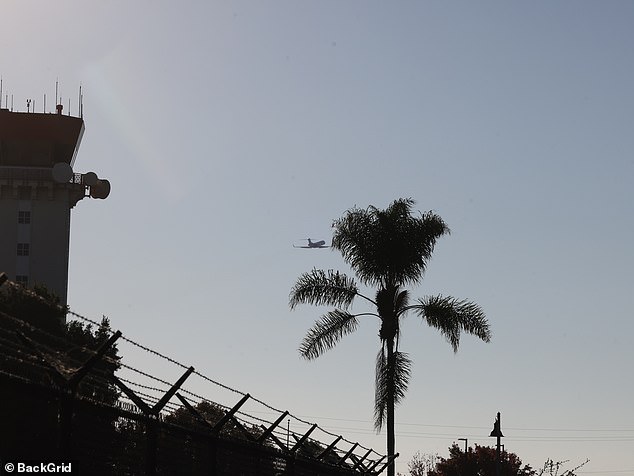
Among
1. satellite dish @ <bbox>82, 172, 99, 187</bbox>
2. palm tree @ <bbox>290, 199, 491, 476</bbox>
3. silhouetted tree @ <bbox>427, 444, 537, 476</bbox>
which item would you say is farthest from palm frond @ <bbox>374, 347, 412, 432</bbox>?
satellite dish @ <bbox>82, 172, 99, 187</bbox>

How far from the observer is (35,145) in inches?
4611

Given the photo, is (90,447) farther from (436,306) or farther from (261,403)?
(436,306)

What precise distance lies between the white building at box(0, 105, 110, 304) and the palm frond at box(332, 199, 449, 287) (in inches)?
2415

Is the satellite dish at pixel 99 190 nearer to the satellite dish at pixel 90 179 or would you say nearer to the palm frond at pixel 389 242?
the satellite dish at pixel 90 179

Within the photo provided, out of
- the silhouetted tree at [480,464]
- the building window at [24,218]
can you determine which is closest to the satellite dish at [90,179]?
the building window at [24,218]

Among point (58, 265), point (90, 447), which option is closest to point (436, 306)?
point (90, 447)

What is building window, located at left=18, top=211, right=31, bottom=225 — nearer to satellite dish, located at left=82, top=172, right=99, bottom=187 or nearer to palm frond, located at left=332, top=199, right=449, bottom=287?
satellite dish, located at left=82, top=172, right=99, bottom=187

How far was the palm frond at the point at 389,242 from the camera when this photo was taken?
49.3 meters

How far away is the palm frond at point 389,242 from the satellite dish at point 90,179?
69.7 metres

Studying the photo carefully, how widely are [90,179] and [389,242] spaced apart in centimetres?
7189

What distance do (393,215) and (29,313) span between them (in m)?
20.4

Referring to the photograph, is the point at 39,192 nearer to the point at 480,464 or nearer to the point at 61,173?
the point at 61,173

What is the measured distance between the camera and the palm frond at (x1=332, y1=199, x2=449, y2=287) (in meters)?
49.3

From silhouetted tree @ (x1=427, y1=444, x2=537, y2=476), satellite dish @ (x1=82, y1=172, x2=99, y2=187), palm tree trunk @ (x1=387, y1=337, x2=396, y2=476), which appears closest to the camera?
palm tree trunk @ (x1=387, y1=337, x2=396, y2=476)
